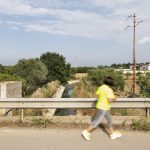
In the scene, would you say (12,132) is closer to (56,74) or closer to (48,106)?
(48,106)

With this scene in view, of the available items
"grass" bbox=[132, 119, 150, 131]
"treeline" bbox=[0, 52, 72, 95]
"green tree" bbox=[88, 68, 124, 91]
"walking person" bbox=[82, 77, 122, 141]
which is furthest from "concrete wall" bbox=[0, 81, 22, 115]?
"green tree" bbox=[88, 68, 124, 91]

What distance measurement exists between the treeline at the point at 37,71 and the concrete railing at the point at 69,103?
116 feet

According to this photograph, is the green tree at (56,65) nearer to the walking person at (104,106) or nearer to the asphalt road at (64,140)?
the asphalt road at (64,140)

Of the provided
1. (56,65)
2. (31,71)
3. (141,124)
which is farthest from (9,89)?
(56,65)

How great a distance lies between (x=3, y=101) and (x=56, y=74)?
86.9 metres

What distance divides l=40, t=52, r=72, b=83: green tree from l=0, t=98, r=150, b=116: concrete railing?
8318 cm

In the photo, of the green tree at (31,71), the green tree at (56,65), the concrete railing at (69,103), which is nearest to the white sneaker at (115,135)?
the concrete railing at (69,103)

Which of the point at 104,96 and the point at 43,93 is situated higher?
the point at 104,96

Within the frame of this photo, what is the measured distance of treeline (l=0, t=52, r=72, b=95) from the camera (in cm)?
6662

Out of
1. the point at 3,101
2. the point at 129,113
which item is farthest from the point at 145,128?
the point at 3,101

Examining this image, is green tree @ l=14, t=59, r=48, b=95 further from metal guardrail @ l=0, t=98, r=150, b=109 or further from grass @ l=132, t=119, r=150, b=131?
grass @ l=132, t=119, r=150, b=131

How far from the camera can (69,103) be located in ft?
34.3

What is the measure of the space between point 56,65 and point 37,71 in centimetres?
1838

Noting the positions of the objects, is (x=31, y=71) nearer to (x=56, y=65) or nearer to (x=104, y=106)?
(x=56, y=65)
